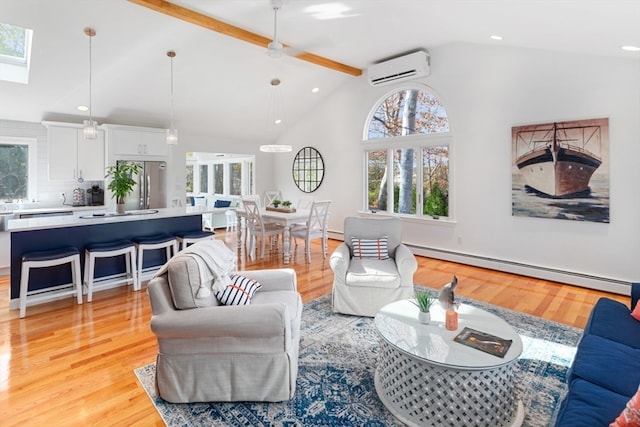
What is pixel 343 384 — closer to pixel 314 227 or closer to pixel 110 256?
pixel 110 256

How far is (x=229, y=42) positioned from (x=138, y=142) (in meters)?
2.73

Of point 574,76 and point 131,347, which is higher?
point 574,76

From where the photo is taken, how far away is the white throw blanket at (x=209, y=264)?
7.04 feet

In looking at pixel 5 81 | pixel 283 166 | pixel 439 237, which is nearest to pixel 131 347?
pixel 5 81

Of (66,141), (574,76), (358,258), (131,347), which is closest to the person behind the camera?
(131,347)

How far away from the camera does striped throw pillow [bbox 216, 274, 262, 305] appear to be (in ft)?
7.45

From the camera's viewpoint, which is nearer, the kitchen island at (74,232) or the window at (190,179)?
the kitchen island at (74,232)

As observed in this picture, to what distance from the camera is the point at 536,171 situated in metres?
4.61

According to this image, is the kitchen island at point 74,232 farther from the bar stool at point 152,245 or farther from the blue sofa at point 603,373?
the blue sofa at point 603,373

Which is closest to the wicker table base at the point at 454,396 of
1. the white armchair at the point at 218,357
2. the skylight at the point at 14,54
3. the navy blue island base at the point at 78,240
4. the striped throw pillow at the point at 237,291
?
the white armchair at the point at 218,357

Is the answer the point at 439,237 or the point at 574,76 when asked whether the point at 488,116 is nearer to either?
the point at 574,76

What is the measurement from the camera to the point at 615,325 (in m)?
2.19

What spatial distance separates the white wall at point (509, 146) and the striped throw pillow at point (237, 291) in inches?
160

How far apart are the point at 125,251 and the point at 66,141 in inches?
123
